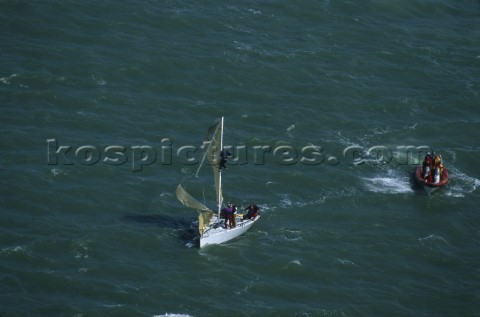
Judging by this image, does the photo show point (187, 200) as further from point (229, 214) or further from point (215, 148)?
point (215, 148)

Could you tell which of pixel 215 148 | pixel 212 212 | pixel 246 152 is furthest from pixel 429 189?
pixel 215 148

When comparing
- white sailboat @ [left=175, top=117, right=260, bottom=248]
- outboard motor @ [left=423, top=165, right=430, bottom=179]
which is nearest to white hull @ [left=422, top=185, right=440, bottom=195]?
outboard motor @ [left=423, top=165, right=430, bottom=179]

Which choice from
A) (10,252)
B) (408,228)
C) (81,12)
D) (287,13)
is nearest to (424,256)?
(408,228)

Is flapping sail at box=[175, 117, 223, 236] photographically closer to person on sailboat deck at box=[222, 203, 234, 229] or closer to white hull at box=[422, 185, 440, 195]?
person on sailboat deck at box=[222, 203, 234, 229]

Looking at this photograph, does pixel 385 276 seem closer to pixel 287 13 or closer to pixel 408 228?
pixel 408 228

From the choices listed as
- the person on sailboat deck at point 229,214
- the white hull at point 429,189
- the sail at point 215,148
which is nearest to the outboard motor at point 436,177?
the white hull at point 429,189

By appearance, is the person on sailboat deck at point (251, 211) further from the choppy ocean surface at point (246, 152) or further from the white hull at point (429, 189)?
the white hull at point (429, 189)
